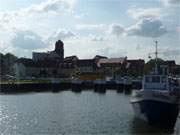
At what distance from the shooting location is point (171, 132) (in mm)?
33281

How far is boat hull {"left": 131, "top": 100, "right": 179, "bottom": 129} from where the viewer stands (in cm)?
3603

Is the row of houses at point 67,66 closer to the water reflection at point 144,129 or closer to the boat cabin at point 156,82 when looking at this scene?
the boat cabin at point 156,82

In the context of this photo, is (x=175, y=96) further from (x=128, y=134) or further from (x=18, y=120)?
(x=18, y=120)

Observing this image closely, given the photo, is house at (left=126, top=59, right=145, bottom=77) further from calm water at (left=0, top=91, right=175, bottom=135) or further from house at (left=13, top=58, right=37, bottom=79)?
calm water at (left=0, top=91, right=175, bottom=135)

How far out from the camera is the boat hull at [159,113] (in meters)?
36.0

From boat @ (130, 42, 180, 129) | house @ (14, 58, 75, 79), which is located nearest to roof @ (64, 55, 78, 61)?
house @ (14, 58, 75, 79)

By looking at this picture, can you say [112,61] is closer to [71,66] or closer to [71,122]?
[71,66]

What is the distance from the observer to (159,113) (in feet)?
119

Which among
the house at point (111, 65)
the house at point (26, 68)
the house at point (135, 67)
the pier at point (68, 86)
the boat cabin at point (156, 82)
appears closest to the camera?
the boat cabin at point (156, 82)

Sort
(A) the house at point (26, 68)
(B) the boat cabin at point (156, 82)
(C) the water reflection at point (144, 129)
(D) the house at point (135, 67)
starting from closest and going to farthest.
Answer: (C) the water reflection at point (144, 129) → (B) the boat cabin at point (156, 82) → (D) the house at point (135, 67) → (A) the house at point (26, 68)

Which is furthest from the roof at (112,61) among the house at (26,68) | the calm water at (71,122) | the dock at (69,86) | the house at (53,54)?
the calm water at (71,122)

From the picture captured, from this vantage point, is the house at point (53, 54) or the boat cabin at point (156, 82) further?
the house at point (53, 54)

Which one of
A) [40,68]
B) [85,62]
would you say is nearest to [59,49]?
[85,62]

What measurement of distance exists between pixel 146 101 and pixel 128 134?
14.7 feet
